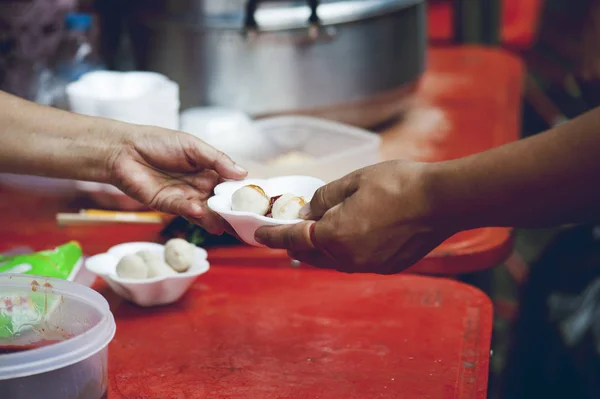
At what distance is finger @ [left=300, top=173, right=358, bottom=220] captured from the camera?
126 centimetres

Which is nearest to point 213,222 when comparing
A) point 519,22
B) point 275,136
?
point 275,136

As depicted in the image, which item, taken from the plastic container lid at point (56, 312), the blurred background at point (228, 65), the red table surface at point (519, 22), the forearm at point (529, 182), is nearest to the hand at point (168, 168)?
the blurred background at point (228, 65)

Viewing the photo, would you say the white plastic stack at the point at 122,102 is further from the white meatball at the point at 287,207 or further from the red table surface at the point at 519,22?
the red table surface at the point at 519,22

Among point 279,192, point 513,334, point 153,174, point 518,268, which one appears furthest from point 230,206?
point 518,268

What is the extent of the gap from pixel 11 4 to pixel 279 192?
38.0 inches

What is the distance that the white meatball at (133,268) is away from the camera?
1458 mm

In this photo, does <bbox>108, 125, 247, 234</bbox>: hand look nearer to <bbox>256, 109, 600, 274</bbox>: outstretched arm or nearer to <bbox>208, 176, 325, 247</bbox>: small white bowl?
<bbox>208, 176, 325, 247</bbox>: small white bowl

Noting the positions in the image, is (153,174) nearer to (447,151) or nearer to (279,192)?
(279,192)

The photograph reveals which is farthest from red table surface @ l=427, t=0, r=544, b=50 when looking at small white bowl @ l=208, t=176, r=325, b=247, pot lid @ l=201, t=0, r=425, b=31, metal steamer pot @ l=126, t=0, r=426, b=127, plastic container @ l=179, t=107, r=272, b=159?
small white bowl @ l=208, t=176, r=325, b=247

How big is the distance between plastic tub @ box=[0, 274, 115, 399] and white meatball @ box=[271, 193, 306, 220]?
0.33m

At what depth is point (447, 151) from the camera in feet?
7.26

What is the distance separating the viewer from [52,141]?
154 centimetres

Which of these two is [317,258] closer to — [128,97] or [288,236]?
[288,236]

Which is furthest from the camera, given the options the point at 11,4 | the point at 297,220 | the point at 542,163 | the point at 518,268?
the point at 518,268
